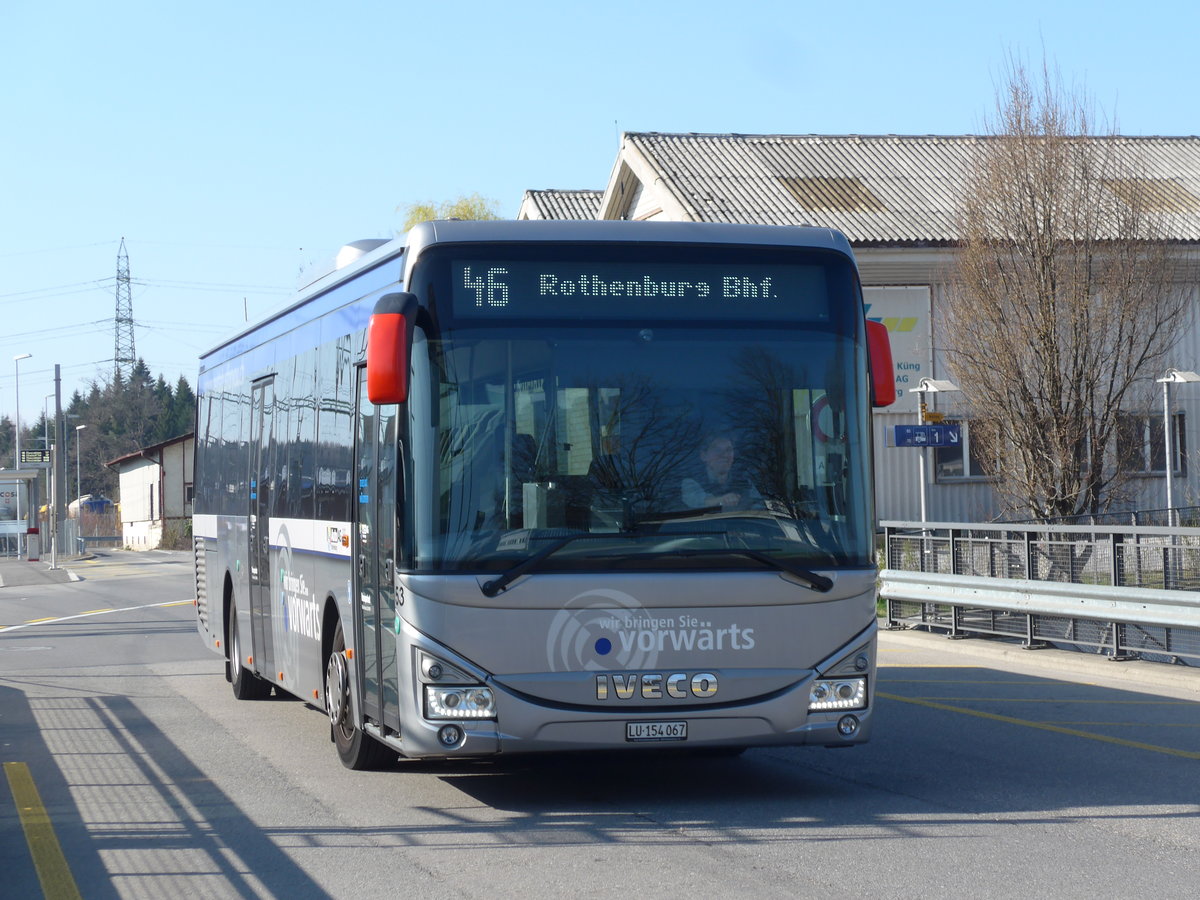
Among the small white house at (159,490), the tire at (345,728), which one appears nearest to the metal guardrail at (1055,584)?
the tire at (345,728)

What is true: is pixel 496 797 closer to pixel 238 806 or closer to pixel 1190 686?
pixel 238 806

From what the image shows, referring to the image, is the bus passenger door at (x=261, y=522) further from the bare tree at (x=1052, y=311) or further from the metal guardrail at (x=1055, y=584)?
the bare tree at (x=1052, y=311)

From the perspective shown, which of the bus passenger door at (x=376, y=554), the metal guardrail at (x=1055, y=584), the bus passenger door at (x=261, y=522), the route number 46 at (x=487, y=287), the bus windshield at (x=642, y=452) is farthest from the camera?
the metal guardrail at (x=1055, y=584)

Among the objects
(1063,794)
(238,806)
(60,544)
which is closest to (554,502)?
(238,806)

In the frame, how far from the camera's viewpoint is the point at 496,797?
28.5 ft

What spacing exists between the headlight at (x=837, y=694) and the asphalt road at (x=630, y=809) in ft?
1.79

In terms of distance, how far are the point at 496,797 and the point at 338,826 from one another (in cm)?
111

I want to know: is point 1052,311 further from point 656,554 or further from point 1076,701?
point 656,554

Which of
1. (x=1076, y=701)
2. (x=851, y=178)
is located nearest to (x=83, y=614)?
(x=1076, y=701)

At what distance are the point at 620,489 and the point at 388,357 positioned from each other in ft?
4.32

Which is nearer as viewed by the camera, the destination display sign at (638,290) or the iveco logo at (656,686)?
the iveco logo at (656,686)

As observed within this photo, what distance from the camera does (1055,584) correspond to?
49.9 ft

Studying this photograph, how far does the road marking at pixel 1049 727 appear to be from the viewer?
33.0 ft

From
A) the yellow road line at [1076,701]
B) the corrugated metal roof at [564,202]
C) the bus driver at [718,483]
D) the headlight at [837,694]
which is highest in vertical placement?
the corrugated metal roof at [564,202]
